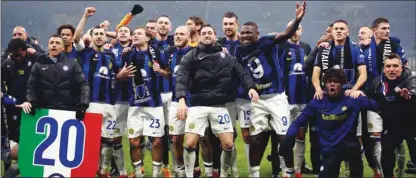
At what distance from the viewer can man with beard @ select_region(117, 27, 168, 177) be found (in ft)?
24.5

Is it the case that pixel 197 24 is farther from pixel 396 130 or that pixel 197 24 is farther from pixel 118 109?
pixel 396 130

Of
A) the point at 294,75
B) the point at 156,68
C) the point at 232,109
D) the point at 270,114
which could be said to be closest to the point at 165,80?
the point at 156,68

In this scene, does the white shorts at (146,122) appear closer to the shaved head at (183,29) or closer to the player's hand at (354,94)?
the shaved head at (183,29)

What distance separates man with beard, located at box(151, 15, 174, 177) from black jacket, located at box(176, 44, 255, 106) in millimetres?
924

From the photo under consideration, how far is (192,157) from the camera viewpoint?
23.3ft

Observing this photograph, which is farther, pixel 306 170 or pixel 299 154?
pixel 306 170

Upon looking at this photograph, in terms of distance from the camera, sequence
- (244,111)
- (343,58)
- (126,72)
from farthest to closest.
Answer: (126,72)
(244,111)
(343,58)

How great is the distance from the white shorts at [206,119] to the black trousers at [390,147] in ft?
5.56

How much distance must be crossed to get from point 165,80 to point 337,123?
8.42ft

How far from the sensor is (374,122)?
7.43 m

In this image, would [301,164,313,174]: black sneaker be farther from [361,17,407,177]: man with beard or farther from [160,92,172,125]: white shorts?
[160,92,172,125]: white shorts

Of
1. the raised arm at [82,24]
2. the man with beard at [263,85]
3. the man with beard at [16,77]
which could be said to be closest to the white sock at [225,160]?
the man with beard at [263,85]

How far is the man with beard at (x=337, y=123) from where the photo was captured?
Result: 627 cm

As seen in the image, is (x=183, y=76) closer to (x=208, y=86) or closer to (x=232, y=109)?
(x=208, y=86)
